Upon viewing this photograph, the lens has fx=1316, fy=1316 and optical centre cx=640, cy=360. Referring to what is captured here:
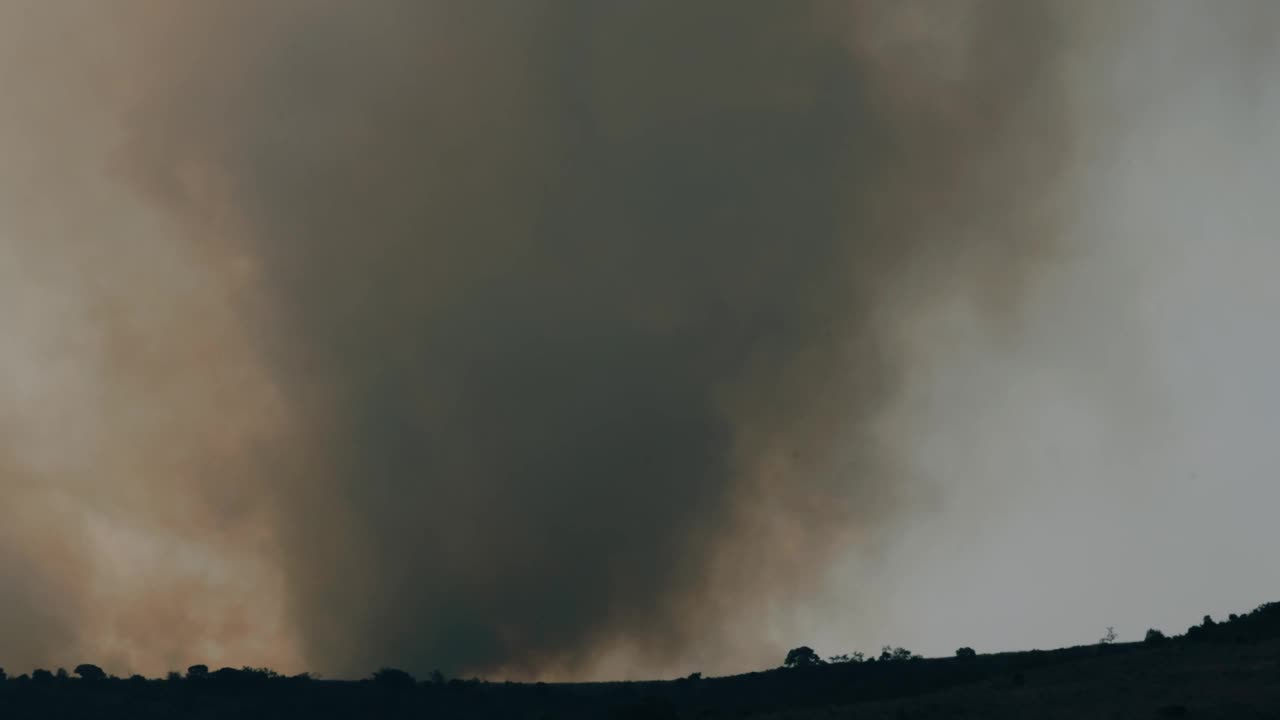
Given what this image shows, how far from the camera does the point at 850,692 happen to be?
539 ft

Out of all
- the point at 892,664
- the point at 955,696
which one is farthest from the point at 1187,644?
the point at 892,664

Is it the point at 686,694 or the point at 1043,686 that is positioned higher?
the point at 686,694

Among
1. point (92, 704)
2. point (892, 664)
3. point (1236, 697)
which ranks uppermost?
point (92, 704)

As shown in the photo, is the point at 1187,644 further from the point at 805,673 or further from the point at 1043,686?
the point at 805,673

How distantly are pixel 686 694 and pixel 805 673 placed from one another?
17.0 metres

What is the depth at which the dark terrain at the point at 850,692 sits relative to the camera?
118250mm

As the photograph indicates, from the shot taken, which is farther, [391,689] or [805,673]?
[391,689]

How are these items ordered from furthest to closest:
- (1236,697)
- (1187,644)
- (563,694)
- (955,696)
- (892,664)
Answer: (563,694) → (892,664) → (1187,644) → (955,696) → (1236,697)

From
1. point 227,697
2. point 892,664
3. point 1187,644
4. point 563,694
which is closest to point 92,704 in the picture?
point 227,697

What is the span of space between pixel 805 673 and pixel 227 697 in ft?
275

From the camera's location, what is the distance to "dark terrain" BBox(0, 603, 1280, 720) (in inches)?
4656

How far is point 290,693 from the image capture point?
638 ft

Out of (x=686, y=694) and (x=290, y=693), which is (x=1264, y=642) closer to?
(x=686, y=694)

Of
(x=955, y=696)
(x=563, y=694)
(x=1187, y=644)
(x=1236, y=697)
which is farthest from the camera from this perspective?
(x=563, y=694)
